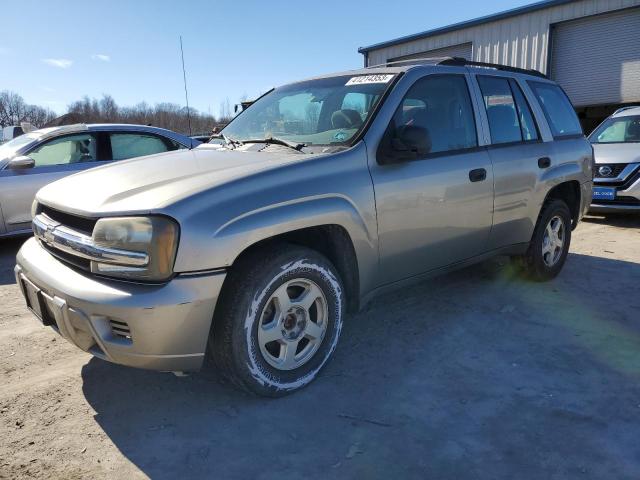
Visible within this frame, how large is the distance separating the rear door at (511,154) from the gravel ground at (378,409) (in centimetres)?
72

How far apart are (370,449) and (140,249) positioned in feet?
4.53

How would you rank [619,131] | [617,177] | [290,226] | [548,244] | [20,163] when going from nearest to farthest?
[290,226] → [548,244] → [20,163] → [617,177] → [619,131]

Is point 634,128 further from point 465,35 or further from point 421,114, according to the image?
point 465,35

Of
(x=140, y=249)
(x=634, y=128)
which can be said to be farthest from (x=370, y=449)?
(x=634, y=128)

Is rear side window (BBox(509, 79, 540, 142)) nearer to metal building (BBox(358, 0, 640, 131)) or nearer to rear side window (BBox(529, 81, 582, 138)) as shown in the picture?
rear side window (BBox(529, 81, 582, 138))

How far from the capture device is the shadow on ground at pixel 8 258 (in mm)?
5037

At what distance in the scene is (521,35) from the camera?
619 inches

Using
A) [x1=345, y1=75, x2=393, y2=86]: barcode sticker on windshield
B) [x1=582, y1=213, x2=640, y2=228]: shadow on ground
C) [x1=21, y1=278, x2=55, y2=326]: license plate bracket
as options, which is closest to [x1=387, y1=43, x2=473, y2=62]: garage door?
[x1=582, y1=213, x2=640, y2=228]: shadow on ground

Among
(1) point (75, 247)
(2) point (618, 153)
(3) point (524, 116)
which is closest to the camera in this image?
(1) point (75, 247)

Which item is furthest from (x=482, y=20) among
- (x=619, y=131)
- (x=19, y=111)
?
(x=19, y=111)

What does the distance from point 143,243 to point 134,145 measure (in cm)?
519

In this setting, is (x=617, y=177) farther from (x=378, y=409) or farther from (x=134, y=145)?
(x=134, y=145)

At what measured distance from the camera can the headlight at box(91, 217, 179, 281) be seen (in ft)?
7.30

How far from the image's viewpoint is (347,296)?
10.1ft
